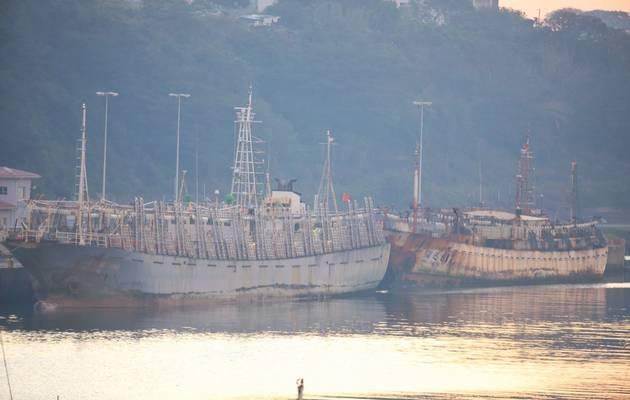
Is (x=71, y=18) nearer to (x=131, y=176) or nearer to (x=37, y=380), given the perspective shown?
(x=131, y=176)

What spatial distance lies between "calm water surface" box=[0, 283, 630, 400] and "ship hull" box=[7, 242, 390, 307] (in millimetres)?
1552

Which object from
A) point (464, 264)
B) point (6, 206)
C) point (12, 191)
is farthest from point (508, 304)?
point (12, 191)

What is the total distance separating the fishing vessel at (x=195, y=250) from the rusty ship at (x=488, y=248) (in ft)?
16.7

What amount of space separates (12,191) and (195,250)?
1793cm

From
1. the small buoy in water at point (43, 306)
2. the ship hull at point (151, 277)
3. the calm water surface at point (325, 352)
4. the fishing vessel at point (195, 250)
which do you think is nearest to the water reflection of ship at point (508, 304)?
the calm water surface at point (325, 352)

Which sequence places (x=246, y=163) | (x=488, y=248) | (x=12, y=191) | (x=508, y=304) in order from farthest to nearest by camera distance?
(x=488, y=248), (x=12, y=191), (x=246, y=163), (x=508, y=304)

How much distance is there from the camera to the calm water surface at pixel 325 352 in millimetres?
80750

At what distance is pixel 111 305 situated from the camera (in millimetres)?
105062

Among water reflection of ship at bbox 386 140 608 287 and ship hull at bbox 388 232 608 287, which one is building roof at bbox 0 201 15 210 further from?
water reflection of ship at bbox 386 140 608 287

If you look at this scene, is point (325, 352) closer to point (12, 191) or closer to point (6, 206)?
point (6, 206)

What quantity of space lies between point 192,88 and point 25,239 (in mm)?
96597

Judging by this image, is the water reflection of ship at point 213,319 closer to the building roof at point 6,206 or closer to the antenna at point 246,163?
the antenna at point 246,163

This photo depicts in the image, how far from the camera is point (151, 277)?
106m

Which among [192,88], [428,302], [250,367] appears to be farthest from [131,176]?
[250,367]
